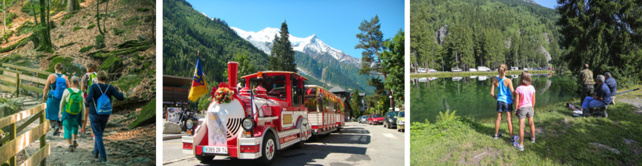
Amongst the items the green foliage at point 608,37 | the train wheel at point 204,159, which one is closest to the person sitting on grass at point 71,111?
the train wheel at point 204,159

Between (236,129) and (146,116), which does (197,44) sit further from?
(236,129)

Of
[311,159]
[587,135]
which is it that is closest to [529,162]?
[587,135]

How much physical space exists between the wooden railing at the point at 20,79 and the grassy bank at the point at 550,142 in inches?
219

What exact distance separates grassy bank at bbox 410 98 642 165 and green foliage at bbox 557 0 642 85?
1.80 feet

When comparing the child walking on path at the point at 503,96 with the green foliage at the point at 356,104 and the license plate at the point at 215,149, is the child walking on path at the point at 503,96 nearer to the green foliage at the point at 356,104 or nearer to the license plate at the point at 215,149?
the license plate at the point at 215,149

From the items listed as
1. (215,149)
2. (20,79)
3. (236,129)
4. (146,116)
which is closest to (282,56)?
(146,116)

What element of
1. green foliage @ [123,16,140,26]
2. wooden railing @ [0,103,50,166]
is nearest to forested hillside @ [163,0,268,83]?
green foliage @ [123,16,140,26]

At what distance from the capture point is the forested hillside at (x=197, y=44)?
6.81 m

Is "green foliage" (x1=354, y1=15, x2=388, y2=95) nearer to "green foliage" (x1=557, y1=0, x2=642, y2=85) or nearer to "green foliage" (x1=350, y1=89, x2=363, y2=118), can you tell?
"green foliage" (x1=557, y1=0, x2=642, y2=85)

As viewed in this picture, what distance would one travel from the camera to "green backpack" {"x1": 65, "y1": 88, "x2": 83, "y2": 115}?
445cm

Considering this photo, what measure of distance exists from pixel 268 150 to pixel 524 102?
3.75m

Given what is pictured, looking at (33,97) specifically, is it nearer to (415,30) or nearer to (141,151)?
(141,151)

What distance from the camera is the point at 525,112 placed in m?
4.59

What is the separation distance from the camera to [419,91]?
18.4ft
